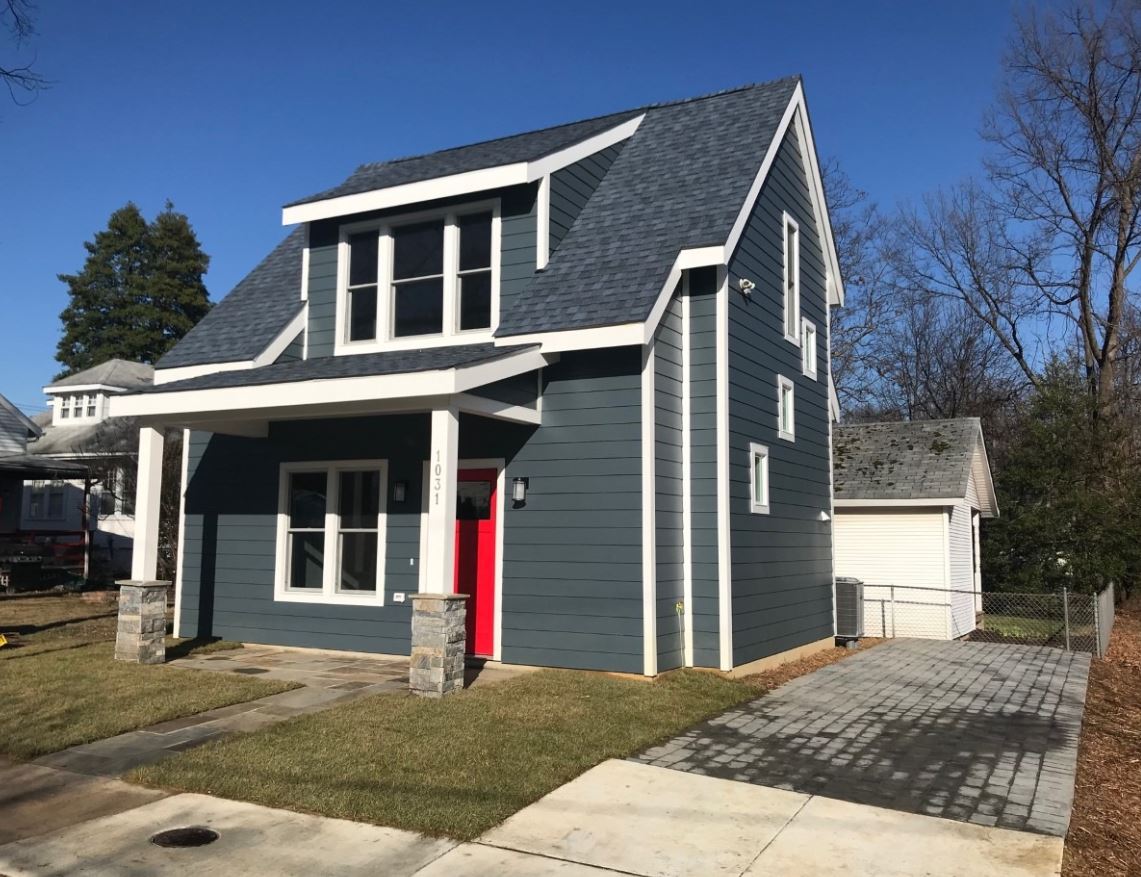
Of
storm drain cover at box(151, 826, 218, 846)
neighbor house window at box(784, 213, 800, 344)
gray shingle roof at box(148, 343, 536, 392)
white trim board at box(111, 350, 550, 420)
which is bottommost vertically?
storm drain cover at box(151, 826, 218, 846)

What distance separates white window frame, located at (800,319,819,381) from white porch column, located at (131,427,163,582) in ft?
29.5

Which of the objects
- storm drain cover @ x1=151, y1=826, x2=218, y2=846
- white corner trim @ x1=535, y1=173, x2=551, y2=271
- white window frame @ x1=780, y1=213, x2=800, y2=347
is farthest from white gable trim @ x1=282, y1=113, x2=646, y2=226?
storm drain cover @ x1=151, y1=826, x2=218, y2=846

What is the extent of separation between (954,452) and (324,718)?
46.1 ft

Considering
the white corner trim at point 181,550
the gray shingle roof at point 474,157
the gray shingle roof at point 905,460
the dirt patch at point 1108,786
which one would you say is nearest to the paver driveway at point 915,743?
the dirt patch at point 1108,786

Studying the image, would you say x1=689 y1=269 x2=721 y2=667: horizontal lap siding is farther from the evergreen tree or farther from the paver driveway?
the evergreen tree

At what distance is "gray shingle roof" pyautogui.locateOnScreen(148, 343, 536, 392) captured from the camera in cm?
877

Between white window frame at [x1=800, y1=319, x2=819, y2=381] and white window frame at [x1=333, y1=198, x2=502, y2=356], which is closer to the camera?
white window frame at [x1=333, y1=198, x2=502, y2=356]

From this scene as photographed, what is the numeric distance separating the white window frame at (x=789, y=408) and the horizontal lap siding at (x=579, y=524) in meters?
3.39

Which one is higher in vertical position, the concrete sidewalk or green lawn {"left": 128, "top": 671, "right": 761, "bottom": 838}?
green lawn {"left": 128, "top": 671, "right": 761, "bottom": 838}

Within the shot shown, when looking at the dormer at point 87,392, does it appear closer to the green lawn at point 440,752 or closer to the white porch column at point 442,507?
the white porch column at point 442,507

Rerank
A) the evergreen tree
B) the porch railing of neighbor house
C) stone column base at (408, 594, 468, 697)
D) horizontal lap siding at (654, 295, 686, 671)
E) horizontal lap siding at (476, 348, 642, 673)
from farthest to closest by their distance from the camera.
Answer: the evergreen tree, the porch railing of neighbor house, horizontal lap siding at (654, 295, 686, 671), horizontal lap siding at (476, 348, 642, 673), stone column base at (408, 594, 468, 697)

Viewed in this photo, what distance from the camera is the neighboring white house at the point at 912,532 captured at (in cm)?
1622

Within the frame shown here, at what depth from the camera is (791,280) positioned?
43.2 ft

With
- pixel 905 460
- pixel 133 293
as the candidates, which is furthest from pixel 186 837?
pixel 133 293
